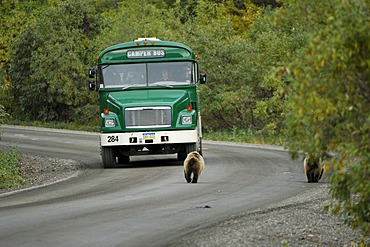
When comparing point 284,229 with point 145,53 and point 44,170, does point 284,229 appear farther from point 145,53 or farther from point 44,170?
point 44,170

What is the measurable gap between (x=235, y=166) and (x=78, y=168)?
4.71 metres

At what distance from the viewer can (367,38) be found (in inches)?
378

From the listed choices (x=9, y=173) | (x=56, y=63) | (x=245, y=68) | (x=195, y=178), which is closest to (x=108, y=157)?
(x=9, y=173)

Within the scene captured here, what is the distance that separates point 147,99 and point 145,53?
1433mm

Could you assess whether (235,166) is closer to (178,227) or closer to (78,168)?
(78,168)

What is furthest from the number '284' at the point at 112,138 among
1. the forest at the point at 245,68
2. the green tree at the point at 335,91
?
the green tree at the point at 335,91

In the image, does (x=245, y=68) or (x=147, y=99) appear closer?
(x=147, y=99)

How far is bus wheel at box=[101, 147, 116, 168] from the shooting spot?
2611 centimetres

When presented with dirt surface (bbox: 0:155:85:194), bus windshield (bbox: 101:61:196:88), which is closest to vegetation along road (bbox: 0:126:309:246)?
dirt surface (bbox: 0:155:85:194)

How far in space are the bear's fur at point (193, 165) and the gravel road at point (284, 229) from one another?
299 centimetres

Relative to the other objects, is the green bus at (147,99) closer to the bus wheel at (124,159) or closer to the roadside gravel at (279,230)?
the bus wheel at (124,159)

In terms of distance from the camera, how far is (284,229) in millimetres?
13492

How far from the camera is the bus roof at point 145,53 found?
26562mm

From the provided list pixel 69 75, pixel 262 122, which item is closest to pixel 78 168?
pixel 262 122
